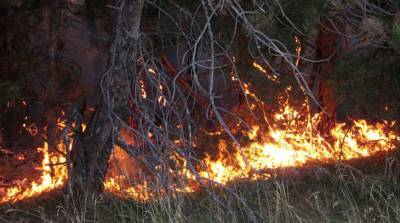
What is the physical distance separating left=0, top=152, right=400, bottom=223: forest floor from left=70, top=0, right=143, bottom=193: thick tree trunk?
0.31 metres

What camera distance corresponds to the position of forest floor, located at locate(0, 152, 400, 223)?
6.27m

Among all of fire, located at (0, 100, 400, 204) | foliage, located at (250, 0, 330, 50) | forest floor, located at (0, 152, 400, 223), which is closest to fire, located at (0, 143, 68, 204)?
fire, located at (0, 100, 400, 204)

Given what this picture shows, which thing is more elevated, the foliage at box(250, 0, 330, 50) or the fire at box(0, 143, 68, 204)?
the foliage at box(250, 0, 330, 50)

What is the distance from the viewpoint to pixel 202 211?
705 centimetres

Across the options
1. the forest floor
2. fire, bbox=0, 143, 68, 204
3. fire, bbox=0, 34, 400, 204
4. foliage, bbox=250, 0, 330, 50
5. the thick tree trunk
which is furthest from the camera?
fire, bbox=0, 143, 68, 204

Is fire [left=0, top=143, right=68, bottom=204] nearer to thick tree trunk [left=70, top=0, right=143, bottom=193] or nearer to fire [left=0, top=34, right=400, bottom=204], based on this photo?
fire [left=0, top=34, right=400, bottom=204]

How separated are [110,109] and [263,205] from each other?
193 cm

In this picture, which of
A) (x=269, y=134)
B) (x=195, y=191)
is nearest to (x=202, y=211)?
(x=195, y=191)

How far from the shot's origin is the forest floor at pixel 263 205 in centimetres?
627

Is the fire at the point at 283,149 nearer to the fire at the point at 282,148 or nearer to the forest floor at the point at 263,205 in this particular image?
the fire at the point at 282,148

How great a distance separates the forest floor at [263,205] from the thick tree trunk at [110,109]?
1.03 feet

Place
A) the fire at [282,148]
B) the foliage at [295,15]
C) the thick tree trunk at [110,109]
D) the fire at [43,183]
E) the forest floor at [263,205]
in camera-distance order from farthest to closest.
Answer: the fire at [43,183]
the fire at [282,148]
the foliage at [295,15]
the thick tree trunk at [110,109]
the forest floor at [263,205]

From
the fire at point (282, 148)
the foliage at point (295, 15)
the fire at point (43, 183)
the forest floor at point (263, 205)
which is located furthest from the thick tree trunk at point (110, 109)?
the fire at point (43, 183)

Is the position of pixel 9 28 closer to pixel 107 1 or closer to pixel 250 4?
pixel 107 1
